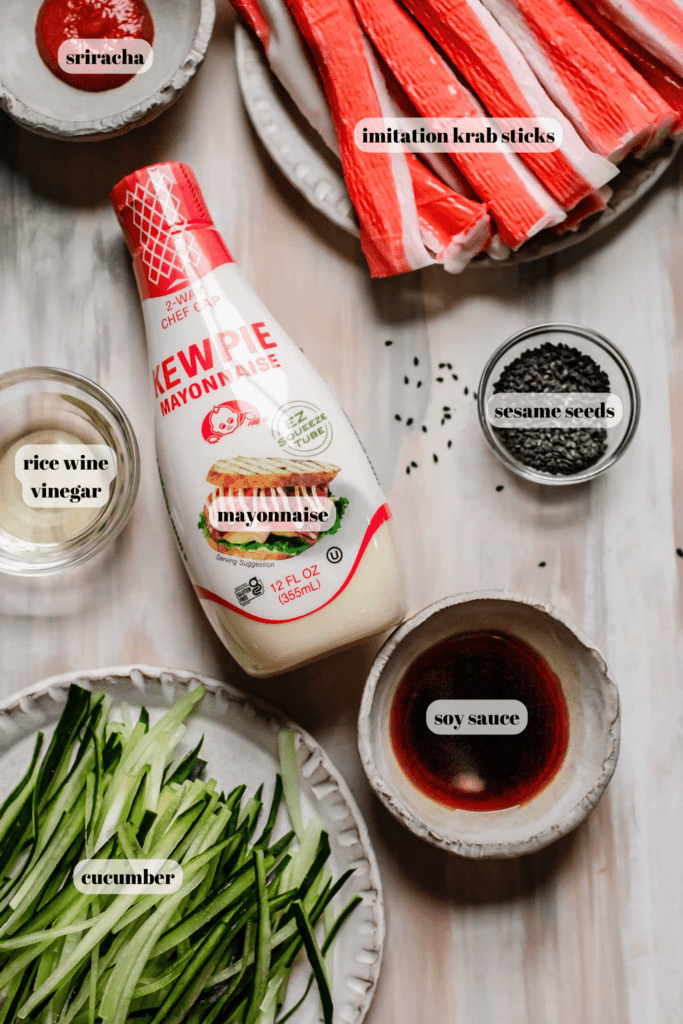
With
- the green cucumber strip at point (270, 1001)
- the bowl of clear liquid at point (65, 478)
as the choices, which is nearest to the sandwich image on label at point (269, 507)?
the bowl of clear liquid at point (65, 478)

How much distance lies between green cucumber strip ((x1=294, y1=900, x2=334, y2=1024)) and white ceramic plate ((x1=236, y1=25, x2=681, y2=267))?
0.80 meters

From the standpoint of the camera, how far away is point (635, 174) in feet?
3.41

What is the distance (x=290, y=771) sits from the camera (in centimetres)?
100

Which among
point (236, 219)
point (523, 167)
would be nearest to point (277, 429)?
point (236, 219)

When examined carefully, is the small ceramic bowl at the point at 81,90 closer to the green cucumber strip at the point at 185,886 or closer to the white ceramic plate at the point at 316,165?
the white ceramic plate at the point at 316,165

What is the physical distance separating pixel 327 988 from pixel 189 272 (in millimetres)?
815

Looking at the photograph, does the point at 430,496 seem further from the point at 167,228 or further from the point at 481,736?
the point at 167,228

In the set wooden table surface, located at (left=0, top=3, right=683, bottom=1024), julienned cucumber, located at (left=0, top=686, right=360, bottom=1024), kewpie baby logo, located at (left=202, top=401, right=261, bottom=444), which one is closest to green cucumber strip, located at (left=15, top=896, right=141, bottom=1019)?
julienned cucumber, located at (left=0, top=686, right=360, bottom=1024)

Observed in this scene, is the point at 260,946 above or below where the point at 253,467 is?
below

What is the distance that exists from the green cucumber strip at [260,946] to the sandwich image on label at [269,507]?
338 millimetres

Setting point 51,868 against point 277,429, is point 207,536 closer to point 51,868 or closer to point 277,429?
point 277,429

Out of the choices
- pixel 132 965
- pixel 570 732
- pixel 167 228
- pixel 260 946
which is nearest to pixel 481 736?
pixel 570 732

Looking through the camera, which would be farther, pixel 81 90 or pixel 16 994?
pixel 81 90

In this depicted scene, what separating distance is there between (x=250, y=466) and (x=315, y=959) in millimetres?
550
